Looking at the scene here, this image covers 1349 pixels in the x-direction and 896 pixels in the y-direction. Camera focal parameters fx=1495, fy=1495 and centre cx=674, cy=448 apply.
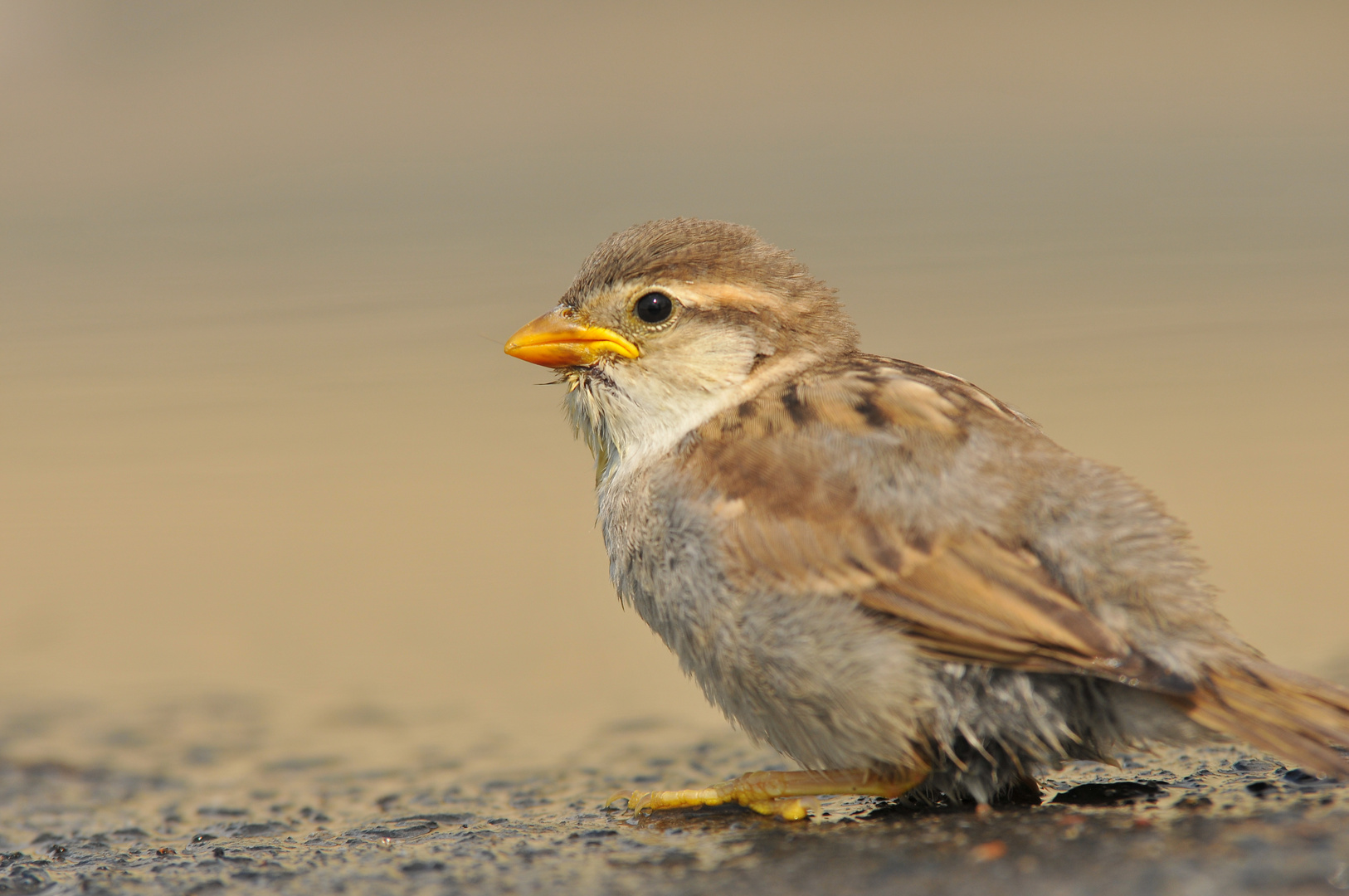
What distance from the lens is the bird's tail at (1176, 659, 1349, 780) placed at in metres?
3.69

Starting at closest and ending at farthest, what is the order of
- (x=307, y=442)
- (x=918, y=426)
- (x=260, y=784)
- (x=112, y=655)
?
(x=918, y=426)
(x=260, y=784)
(x=112, y=655)
(x=307, y=442)

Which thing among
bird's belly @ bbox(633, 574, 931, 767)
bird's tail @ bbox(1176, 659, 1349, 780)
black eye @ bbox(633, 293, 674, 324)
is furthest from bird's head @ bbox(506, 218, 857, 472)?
bird's tail @ bbox(1176, 659, 1349, 780)

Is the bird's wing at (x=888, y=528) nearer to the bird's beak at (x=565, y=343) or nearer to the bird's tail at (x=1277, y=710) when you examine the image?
the bird's tail at (x=1277, y=710)

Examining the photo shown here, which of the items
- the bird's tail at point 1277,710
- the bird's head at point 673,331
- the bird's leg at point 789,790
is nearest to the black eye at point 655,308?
the bird's head at point 673,331

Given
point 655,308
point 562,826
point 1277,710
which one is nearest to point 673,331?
point 655,308

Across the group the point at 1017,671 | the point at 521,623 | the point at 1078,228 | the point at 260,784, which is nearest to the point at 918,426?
the point at 1017,671

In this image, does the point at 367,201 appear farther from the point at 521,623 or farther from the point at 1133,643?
the point at 1133,643

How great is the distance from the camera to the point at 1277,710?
383 centimetres

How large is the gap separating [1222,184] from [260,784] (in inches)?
523

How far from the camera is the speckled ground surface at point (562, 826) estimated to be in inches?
141

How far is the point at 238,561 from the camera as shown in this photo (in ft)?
29.5

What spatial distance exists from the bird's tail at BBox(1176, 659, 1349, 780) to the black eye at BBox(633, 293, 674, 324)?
7.39 feet

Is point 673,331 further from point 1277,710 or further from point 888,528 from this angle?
point 1277,710

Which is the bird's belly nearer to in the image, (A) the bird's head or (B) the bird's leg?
(B) the bird's leg
